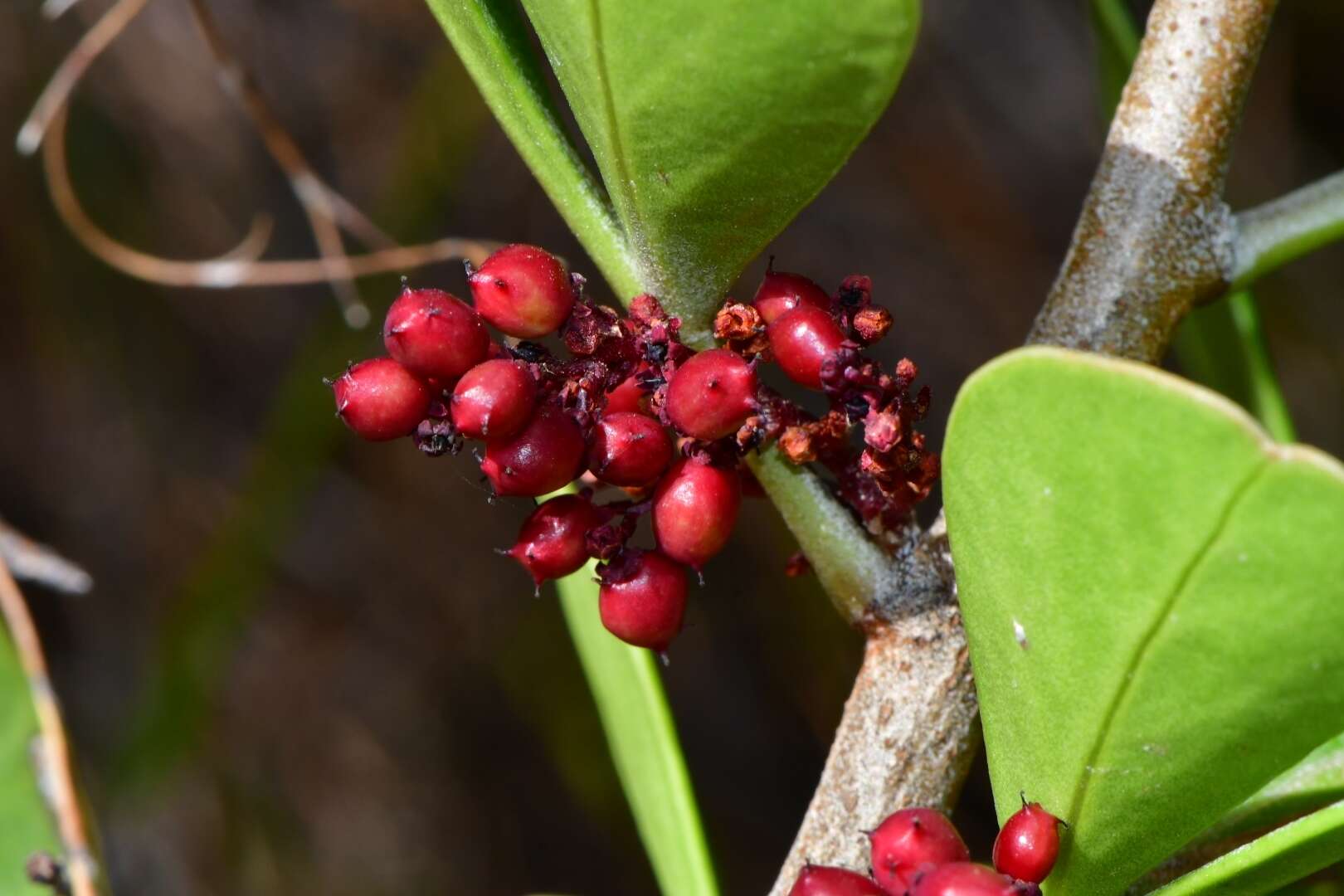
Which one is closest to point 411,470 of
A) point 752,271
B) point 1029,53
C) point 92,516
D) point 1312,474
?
point 92,516

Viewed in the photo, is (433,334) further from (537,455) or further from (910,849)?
(910,849)

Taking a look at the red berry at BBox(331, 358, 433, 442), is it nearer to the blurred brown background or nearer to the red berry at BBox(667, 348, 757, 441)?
the red berry at BBox(667, 348, 757, 441)

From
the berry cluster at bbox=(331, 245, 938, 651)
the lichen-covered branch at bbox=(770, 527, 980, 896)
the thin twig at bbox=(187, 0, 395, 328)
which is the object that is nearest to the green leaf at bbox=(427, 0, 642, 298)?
the berry cluster at bbox=(331, 245, 938, 651)

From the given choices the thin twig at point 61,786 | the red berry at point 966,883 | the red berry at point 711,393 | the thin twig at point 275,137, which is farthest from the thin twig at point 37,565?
the red berry at point 966,883

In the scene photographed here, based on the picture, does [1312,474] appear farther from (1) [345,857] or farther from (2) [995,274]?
(1) [345,857]

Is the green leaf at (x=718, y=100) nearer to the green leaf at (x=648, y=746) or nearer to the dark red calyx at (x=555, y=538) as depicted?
the dark red calyx at (x=555, y=538)
